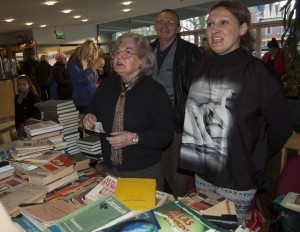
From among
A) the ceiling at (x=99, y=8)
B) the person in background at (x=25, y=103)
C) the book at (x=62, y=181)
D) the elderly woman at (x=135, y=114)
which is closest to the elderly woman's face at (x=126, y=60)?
the elderly woman at (x=135, y=114)

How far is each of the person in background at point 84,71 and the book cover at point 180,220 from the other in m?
2.53

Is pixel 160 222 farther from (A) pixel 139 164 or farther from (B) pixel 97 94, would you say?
(B) pixel 97 94

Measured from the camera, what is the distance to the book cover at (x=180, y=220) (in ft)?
3.12

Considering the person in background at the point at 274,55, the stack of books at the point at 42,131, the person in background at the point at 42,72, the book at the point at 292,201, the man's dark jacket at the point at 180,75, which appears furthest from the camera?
the person in background at the point at 42,72

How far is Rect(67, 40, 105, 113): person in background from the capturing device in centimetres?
338

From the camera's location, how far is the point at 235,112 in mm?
1342

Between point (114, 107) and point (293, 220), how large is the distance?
1.13m

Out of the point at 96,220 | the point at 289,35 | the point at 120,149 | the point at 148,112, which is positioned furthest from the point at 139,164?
the point at 289,35

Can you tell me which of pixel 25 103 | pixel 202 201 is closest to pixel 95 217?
pixel 202 201

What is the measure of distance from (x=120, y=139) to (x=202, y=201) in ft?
1.74

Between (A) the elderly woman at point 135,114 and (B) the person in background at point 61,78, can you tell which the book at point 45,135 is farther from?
(B) the person in background at point 61,78

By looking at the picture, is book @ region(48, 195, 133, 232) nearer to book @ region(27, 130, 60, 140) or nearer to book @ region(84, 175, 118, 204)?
book @ region(84, 175, 118, 204)

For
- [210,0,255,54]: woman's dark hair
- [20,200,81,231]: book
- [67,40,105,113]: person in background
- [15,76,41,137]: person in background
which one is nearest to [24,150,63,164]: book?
[20,200,81,231]: book

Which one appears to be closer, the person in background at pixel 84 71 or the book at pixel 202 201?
the book at pixel 202 201
